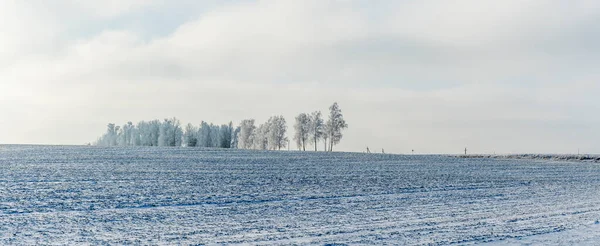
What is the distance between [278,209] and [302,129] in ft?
398

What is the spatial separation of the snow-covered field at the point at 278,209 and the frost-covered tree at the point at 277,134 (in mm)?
115448

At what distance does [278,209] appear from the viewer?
17500 millimetres

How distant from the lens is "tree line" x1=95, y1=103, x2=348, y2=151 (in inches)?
5108

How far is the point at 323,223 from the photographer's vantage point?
1508 cm

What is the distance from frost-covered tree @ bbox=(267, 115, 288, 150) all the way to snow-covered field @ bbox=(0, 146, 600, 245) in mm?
115448

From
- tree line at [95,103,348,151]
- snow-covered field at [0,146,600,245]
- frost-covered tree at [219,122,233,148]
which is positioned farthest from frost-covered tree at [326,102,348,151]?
snow-covered field at [0,146,600,245]

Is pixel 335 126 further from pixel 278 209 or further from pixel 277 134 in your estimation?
pixel 278 209

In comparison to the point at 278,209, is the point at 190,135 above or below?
above

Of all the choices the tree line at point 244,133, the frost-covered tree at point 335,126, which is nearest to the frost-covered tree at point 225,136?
the tree line at point 244,133

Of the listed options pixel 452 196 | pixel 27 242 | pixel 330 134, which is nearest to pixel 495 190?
pixel 452 196

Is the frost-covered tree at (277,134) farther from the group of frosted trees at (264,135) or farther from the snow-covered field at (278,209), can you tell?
the snow-covered field at (278,209)

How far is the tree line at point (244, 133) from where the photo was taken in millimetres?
129750

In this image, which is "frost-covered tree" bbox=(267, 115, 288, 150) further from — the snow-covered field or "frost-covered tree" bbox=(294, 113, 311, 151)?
the snow-covered field

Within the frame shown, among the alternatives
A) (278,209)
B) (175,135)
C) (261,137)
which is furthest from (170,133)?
(278,209)
